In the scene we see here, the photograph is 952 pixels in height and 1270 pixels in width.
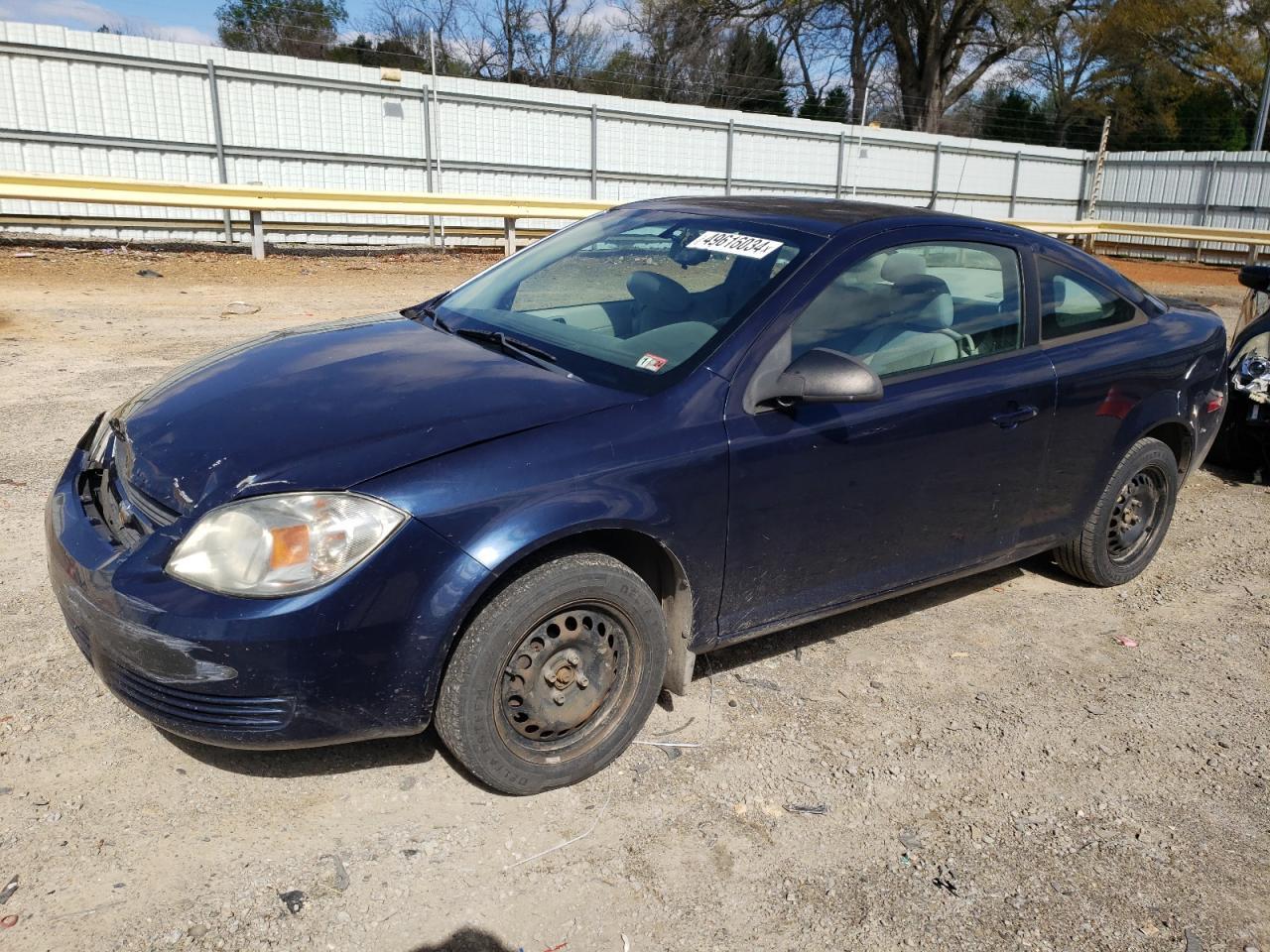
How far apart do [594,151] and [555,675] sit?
17.6 meters

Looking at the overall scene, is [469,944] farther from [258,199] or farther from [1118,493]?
[258,199]

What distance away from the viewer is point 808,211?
384cm

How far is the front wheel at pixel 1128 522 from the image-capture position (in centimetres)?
441

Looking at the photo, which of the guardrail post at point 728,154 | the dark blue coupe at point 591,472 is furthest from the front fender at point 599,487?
the guardrail post at point 728,154

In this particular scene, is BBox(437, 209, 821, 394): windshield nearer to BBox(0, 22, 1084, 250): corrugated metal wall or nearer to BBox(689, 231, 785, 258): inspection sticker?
BBox(689, 231, 785, 258): inspection sticker

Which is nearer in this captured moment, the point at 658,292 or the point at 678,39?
the point at 658,292

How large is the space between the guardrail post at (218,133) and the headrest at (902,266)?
45.7 feet

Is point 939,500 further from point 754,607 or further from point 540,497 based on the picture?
point 540,497

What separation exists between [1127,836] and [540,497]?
6.43 feet

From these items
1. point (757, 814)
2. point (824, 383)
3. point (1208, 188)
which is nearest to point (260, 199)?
point (824, 383)

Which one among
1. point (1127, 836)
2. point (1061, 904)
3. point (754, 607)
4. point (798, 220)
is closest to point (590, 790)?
point (754, 607)

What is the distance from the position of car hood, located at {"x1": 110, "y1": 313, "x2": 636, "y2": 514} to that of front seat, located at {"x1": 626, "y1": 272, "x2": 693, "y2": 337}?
47cm

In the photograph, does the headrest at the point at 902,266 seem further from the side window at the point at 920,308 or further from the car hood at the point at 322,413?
the car hood at the point at 322,413

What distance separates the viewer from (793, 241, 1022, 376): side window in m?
3.43
